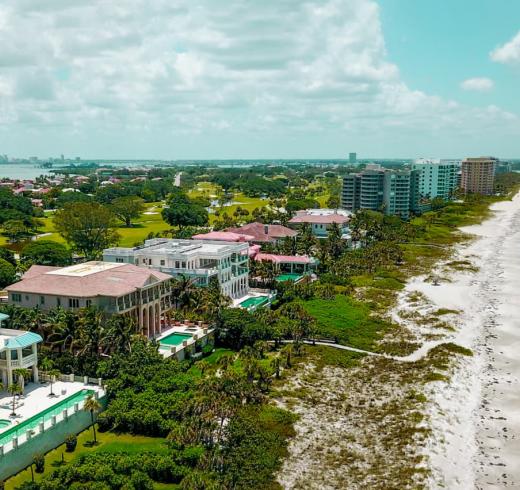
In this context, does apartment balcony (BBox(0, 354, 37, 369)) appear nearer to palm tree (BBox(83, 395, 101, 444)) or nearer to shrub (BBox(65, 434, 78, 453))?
palm tree (BBox(83, 395, 101, 444))

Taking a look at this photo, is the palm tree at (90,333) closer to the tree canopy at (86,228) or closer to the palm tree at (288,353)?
the palm tree at (288,353)

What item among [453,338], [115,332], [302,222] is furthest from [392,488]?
[302,222]

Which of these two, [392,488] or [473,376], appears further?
[473,376]

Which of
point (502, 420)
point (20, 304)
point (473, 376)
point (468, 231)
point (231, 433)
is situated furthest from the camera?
point (468, 231)

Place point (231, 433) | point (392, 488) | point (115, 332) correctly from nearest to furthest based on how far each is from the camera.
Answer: point (392, 488)
point (231, 433)
point (115, 332)

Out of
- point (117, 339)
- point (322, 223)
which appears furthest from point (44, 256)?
point (322, 223)

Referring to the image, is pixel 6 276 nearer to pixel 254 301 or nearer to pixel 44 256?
pixel 44 256

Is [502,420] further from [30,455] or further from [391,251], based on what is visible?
[391,251]
